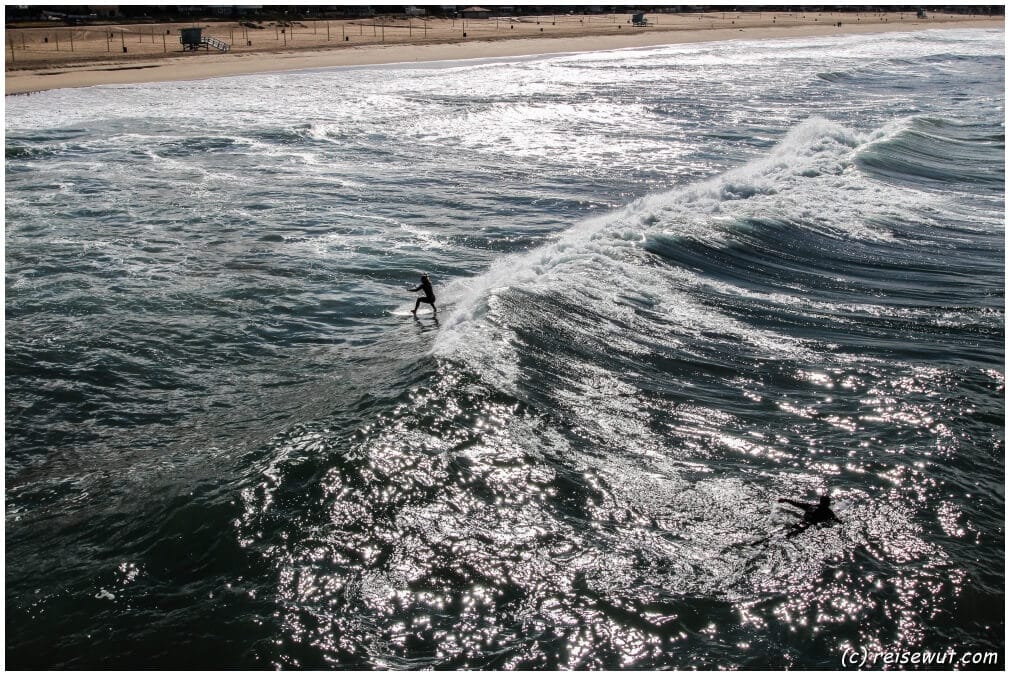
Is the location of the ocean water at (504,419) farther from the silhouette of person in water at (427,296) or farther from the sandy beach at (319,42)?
the sandy beach at (319,42)

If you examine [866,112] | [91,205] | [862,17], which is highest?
[862,17]

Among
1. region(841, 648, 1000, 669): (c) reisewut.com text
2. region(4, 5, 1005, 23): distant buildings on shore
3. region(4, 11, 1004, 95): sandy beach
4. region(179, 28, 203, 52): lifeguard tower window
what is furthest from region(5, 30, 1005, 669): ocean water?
region(4, 5, 1005, 23): distant buildings on shore

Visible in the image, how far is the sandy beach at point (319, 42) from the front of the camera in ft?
152

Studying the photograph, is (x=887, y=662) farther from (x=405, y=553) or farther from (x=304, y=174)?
(x=304, y=174)

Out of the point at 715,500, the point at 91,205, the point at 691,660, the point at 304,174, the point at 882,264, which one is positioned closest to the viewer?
the point at 691,660

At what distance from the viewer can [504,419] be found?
923 cm

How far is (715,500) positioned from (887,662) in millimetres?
2190

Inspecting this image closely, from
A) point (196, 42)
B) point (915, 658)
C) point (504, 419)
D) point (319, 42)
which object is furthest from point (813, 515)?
point (319, 42)

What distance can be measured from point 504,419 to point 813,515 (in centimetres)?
366

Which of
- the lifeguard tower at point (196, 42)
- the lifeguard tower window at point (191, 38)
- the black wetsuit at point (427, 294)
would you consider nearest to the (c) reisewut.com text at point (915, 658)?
the black wetsuit at point (427, 294)

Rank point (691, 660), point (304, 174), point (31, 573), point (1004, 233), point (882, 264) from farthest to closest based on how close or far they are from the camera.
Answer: point (304, 174), point (1004, 233), point (882, 264), point (31, 573), point (691, 660)

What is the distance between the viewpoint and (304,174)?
23062 mm

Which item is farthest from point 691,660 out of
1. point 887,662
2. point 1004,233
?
point 1004,233

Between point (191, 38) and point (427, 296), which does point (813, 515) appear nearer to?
point (427, 296)
